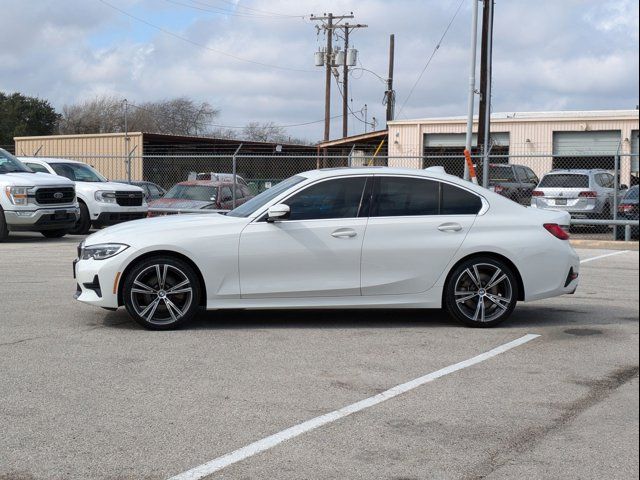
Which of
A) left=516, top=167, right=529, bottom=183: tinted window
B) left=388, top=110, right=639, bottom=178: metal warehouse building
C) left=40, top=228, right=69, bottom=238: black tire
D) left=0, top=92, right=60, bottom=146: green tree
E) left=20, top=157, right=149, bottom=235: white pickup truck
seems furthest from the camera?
left=0, top=92, right=60, bottom=146: green tree

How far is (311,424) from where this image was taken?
5199 millimetres

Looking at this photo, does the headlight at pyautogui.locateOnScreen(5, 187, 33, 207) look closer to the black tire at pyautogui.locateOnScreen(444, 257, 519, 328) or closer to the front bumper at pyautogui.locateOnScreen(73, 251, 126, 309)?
the front bumper at pyautogui.locateOnScreen(73, 251, 126, 309)

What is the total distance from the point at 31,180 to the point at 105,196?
8.99 ft

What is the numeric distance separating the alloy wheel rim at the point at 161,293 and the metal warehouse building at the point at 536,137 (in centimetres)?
2725

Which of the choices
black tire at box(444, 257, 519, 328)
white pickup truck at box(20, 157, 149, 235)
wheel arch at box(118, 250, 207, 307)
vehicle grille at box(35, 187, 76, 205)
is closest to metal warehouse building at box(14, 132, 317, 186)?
white pickup truck at box(20, 157, 149, 235)

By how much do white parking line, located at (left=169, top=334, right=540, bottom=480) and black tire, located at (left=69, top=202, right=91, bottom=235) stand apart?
14581 mm

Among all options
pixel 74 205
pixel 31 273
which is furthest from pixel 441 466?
pixel 74 205

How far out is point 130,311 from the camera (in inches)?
313

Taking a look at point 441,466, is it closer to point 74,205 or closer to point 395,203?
point 395,203

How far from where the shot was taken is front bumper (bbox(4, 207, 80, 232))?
17.1m

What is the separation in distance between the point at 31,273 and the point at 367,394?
7.98 metres

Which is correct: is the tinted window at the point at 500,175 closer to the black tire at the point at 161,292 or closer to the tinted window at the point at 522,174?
the tinted window at the point at 522,174

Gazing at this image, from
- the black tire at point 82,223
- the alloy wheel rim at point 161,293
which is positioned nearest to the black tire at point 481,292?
the alloy wheel rim at point 161,293

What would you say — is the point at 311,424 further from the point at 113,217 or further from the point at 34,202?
the point at 113,217
